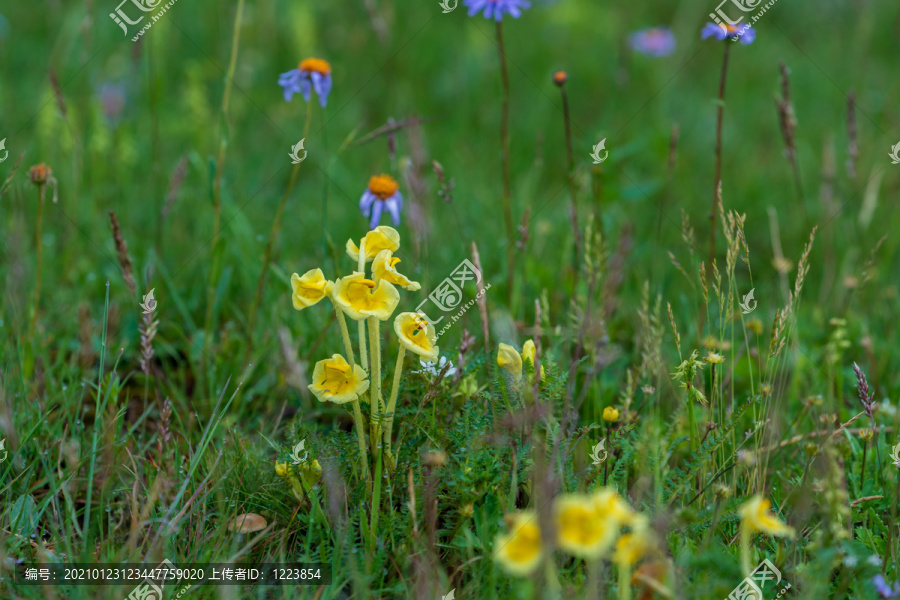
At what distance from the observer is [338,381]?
1609 mm

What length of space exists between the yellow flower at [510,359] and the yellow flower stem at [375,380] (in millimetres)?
276

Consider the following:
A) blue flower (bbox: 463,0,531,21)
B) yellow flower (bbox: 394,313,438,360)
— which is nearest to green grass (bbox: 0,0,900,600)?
yellow flower (bbox: 394,313,438,360)

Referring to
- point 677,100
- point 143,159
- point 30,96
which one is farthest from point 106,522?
point 677,100

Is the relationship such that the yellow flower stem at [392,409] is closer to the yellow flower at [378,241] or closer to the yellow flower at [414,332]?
the yellow flower at [414,332]

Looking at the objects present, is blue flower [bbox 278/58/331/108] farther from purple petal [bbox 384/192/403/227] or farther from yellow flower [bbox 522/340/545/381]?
yellow flower [bbox 522/340/545/381]

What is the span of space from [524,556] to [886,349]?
1.99 m

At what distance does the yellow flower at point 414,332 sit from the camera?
60.6 inches

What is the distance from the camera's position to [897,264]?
3152 mm

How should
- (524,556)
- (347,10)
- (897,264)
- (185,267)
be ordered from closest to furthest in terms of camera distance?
(524,556)
(185,267)
(897,264)
(347,10)

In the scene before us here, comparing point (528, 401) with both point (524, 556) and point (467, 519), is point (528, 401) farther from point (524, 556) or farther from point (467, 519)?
point (524, 556)

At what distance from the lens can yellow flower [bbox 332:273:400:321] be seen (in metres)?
1.48

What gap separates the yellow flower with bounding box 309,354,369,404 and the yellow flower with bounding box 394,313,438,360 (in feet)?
0.39

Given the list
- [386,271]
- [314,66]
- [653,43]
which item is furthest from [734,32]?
[653,43]

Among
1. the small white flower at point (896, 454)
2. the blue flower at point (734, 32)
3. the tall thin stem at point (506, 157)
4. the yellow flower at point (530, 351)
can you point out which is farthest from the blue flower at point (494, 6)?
the small white flower at point (896, 454)
